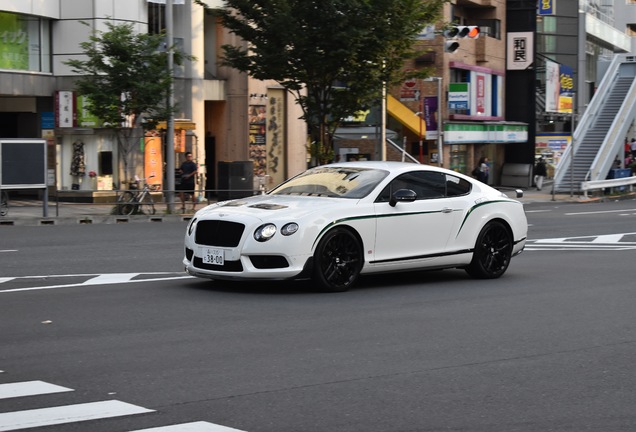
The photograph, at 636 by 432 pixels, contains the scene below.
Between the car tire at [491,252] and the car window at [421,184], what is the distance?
2.72ft

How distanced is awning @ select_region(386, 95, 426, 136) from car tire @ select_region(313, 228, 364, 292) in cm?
4135

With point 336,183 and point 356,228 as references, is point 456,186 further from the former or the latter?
point 356,228

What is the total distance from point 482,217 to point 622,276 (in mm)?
2309

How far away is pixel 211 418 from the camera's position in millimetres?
6555

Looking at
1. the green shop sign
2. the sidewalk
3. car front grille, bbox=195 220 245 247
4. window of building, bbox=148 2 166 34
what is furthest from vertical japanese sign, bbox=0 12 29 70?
car front grille, bbox=195 220 245 247

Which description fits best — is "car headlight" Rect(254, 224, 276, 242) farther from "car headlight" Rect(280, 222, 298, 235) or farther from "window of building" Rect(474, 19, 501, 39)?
"window of building" Rect(474, 19, 501, 39)

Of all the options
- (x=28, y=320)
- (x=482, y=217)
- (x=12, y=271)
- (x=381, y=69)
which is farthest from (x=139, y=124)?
(x=28, y=320)

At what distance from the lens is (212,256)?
484 inches

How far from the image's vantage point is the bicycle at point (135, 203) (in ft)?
99.6

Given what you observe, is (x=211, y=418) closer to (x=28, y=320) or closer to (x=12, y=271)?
(x=28, y=320)

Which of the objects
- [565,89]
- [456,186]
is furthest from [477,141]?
[456,186]

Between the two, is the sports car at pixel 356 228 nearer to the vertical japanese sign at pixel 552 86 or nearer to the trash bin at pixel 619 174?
the trash bin at pixel 619 174

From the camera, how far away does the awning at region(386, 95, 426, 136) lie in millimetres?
53625

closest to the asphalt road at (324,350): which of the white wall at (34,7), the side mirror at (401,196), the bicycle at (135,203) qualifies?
the side mirror at (401,196)
